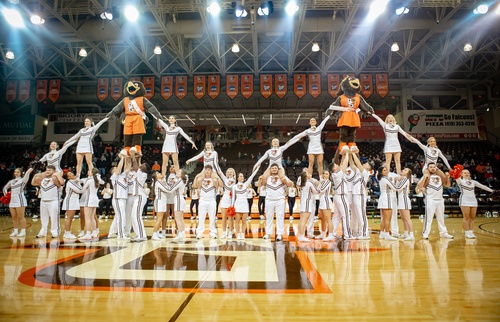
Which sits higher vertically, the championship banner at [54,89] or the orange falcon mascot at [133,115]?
the championship banner at [54,89]

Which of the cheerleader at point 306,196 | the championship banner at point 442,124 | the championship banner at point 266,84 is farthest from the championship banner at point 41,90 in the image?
the championship banner at point 442,124

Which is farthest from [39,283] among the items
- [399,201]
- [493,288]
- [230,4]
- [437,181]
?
[230,4]

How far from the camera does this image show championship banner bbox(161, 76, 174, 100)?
62.6ft

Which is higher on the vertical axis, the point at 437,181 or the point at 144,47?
the point at 144,47

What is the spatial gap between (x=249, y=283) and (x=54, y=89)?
20505 millimetres

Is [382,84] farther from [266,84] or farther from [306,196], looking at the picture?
[306,196]

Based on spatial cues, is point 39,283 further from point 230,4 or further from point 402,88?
point 402,88

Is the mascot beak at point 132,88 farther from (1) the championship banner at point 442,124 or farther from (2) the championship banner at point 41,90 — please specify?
(1) the championship banner at point 442,124

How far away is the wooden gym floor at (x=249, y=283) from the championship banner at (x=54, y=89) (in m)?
16.2

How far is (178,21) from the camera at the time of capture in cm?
1600

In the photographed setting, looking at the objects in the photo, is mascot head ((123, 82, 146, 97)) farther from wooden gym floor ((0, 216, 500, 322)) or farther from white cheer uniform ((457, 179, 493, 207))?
white cheer uniform ((457, 179, 493, 207))

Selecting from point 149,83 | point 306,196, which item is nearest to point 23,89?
point 149,83

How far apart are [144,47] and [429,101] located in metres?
22.1

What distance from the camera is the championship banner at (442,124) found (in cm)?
2338
